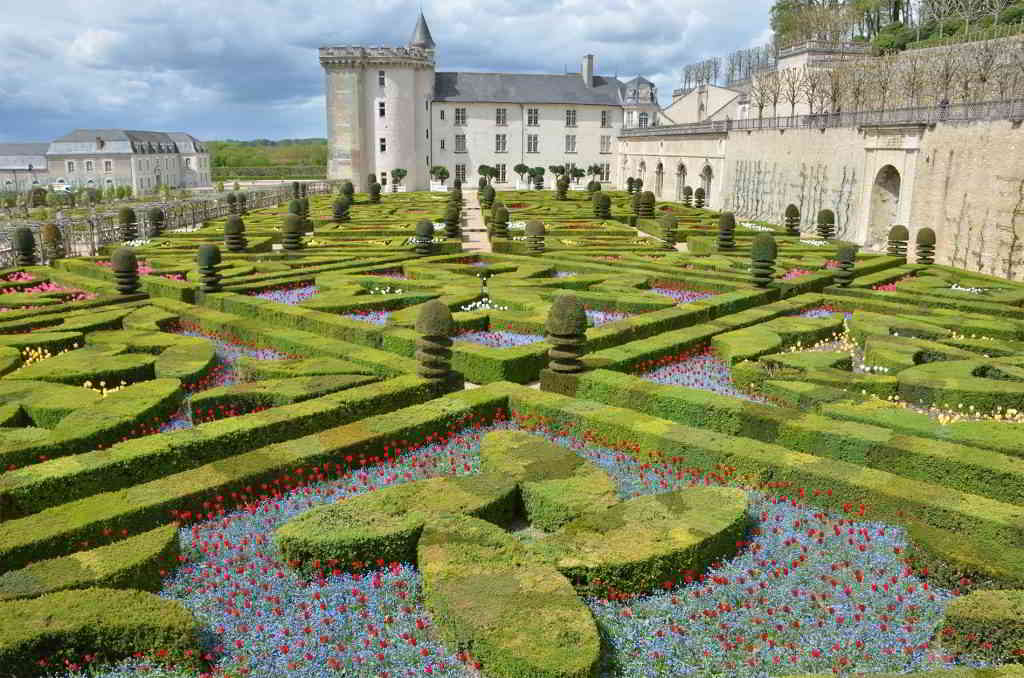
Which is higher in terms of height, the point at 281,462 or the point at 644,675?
the point at 281,462

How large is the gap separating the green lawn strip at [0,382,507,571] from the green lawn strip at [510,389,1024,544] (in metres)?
1.31

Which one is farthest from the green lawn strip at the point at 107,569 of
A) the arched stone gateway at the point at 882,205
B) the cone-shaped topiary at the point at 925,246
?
the arched stone gateway at the point at 882,205

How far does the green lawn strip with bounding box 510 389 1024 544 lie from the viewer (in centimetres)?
718

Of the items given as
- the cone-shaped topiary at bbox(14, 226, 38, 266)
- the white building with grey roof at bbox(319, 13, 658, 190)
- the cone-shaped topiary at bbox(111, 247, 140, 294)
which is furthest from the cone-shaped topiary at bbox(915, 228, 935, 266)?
the white building with grey roof at bbox(319, 13, 658, 190)

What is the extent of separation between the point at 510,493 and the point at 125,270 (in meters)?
12.8

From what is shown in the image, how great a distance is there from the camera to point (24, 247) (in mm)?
Result: 21781

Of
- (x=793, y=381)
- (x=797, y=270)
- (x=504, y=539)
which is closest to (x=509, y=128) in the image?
(x=797, y=270)

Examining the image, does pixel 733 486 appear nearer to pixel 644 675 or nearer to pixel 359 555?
pixel 644 675

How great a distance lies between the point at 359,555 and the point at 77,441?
4143mm

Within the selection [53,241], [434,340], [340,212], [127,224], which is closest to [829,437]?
[434,340]

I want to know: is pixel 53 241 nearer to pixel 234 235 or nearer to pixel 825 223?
pixel 234 235

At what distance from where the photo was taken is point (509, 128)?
67.6 m

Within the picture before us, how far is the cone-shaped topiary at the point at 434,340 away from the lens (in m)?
10.8

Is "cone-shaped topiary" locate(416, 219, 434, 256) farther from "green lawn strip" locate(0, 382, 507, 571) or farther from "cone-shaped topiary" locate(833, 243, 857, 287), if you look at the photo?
"green lawn strip" locate(0, 382, 507, 571)
